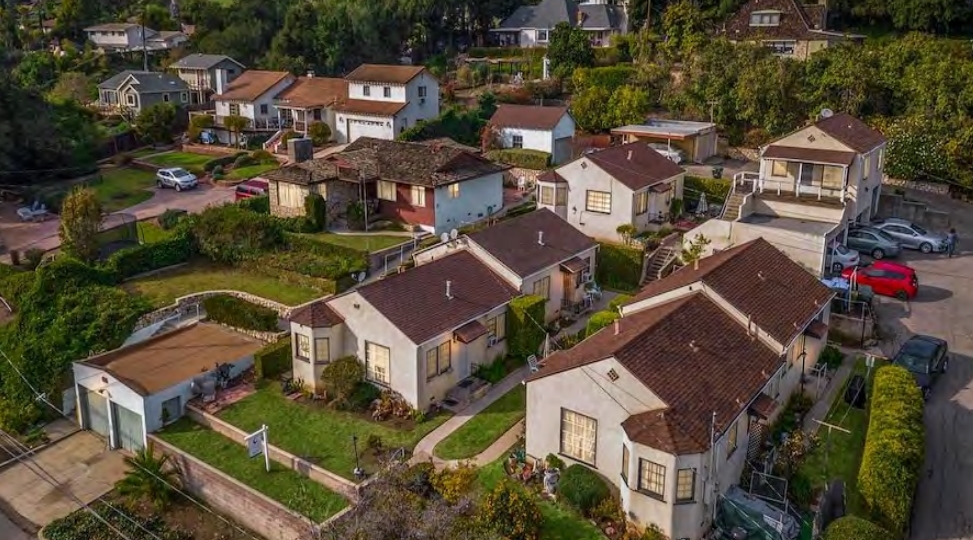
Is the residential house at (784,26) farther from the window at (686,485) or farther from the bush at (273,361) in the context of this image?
the window at (686,485)

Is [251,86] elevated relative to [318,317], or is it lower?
elevated

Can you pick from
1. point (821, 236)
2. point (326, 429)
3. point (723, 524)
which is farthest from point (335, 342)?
point (821, 236)

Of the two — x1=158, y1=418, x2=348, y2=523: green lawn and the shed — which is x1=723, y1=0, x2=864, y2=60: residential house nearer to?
the shed

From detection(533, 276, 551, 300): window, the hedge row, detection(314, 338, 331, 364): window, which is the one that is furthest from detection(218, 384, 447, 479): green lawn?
the hedge row

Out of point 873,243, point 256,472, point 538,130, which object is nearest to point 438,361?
point 256,472

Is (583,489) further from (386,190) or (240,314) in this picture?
(386,190)
